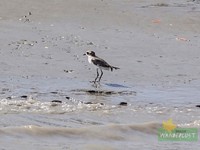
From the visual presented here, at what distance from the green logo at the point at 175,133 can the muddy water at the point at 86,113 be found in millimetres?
92

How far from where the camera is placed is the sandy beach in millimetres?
8000

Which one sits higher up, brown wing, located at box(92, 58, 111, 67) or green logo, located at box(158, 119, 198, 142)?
green logo, located at box(158, 119, 198, 142)

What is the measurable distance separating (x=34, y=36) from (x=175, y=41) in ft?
10.7

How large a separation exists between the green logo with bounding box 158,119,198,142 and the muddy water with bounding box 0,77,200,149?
9 centimetres

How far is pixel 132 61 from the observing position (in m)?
13.6

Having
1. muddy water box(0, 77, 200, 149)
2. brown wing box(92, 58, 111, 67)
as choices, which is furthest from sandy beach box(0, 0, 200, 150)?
brown wing box(92, 58, 111, 67)

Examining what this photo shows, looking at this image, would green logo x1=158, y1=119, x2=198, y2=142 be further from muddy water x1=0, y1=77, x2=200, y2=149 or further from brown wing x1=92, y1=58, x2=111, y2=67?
brown wing x1=92, y1=58, x2=111, y2=67

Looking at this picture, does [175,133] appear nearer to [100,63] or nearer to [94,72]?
[100,63]

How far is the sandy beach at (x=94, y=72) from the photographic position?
8000mm

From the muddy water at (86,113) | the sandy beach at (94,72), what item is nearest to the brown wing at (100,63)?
the sandy beach at (94,72)

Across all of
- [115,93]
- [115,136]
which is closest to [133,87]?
[115,93]

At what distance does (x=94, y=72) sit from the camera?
12.8m

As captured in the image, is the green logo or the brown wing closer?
the green logo

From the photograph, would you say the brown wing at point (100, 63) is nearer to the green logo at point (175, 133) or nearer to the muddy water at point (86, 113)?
the muddy water at point (86, 113)
